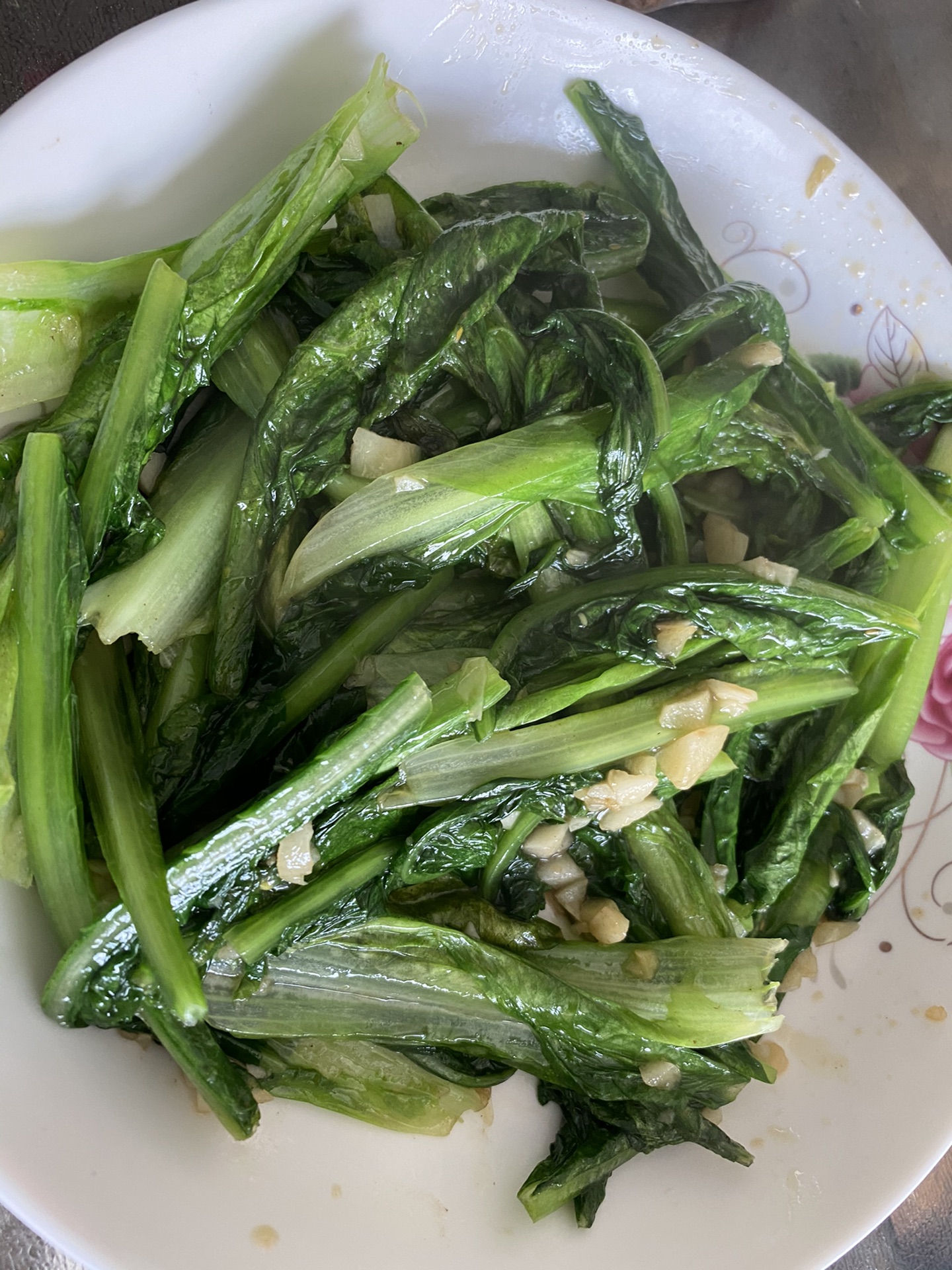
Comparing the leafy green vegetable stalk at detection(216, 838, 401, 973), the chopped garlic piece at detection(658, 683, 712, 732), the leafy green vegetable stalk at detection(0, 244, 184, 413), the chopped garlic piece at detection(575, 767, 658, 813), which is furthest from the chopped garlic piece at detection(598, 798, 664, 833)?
the leafy green vegetable stalk at detection(0, 244, 184, 413)

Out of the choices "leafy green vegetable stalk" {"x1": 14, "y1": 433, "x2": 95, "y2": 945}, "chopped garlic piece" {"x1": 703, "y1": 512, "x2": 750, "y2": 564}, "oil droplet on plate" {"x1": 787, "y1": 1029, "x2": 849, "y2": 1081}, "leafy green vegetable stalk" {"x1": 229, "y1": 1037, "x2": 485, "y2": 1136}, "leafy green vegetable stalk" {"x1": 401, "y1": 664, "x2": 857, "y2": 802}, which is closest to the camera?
"leafy green vegetable stalk" {"x1": 14, "y1": 433, "x2": 95, "y2": 945}

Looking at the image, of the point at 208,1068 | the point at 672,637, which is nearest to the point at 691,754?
the point at 672,637

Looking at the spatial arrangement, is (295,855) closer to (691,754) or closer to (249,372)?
(691,754)

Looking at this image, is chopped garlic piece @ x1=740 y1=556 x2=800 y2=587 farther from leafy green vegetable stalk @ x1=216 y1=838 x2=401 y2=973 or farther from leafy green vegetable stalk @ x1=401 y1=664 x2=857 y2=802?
leafy green vegetable stalk @ x1=216 y1=838 x2=401 y2=973

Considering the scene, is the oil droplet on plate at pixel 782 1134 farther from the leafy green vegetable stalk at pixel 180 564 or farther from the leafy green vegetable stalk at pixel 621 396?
the leafy green vegetable stalk at pixel 180 564

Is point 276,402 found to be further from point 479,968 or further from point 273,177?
point 479,968

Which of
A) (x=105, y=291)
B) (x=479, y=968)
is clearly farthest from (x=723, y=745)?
(x=105, y=291)
